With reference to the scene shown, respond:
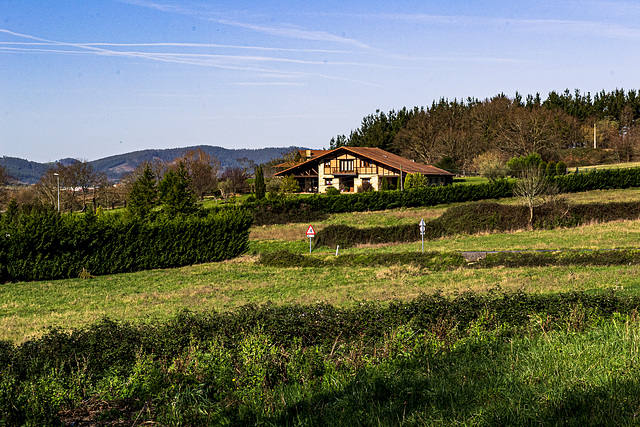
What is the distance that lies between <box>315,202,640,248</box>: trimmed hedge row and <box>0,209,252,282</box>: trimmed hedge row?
398 inches

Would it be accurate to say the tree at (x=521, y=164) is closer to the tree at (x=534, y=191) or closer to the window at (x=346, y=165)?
the window at (x=346, y=165)

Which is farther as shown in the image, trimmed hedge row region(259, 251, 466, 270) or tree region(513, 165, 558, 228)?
tree region(513, 165, 558, 228)

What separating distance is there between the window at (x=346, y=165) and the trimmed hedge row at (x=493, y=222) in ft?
125

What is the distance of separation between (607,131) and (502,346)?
12586cm

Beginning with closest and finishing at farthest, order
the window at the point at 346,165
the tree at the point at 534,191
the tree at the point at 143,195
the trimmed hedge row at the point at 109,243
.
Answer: the trimmed hedge row at the point at 109,243 < the tree at the point at 534,191 < the tree at the point at 143,195 < the window at the point at 346,165

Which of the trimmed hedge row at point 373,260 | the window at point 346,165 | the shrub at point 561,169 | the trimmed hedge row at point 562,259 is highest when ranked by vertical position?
the window at point 346,165

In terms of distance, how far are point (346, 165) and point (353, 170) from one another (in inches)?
53.4

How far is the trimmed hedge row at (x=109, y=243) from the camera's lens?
28.9 metres

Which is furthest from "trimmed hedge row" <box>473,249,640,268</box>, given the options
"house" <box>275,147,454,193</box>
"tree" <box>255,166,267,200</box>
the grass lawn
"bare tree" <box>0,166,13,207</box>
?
"bare tree" <box>0,166,13,207</box>

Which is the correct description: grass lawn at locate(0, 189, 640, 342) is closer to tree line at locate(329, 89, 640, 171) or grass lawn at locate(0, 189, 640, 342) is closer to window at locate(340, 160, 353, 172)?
window at locate(340, 160, 353, 172)

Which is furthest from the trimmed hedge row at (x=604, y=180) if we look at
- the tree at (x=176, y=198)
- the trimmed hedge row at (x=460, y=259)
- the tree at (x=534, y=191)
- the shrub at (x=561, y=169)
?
the tree at (x=176, y=198)

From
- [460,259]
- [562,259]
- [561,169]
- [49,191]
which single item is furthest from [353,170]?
[562,259]

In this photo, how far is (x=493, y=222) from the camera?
43062mm

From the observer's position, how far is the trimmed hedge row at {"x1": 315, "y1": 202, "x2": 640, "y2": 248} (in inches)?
1681
